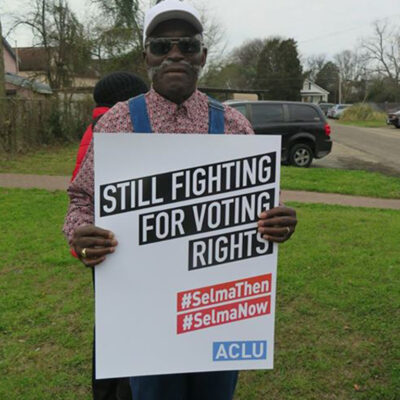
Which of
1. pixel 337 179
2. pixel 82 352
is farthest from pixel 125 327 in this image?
pixel 337 179

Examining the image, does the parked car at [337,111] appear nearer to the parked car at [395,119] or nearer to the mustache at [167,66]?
the parked car at [395,119]

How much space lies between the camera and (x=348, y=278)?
13.7 feet

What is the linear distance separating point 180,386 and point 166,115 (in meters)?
0.99

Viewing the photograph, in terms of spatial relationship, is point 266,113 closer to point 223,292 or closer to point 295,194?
point 295,194

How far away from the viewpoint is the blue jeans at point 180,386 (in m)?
1.58

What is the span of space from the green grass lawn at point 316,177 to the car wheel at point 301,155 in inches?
36.8

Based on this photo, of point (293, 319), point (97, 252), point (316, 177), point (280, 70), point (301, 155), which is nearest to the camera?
point (97, 252)

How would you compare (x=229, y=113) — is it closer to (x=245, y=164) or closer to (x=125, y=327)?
(x=245, y=164)

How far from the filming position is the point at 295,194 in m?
7.96

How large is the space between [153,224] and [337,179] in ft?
28.1

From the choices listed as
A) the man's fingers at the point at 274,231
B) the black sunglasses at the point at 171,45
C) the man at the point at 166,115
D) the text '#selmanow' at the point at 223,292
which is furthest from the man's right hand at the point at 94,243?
the black sunglasses at the point at 171,45

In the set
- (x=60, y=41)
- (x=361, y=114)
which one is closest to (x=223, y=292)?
(x=60, y=41)

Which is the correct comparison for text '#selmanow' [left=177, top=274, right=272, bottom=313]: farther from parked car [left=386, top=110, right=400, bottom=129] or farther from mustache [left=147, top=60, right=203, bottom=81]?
parked car [left=386, top=110, right=400, bottom=129]

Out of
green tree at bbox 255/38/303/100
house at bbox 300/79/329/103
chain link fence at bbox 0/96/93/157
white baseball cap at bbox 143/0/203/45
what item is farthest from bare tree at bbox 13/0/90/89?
house at bbox 300/79/329/103
